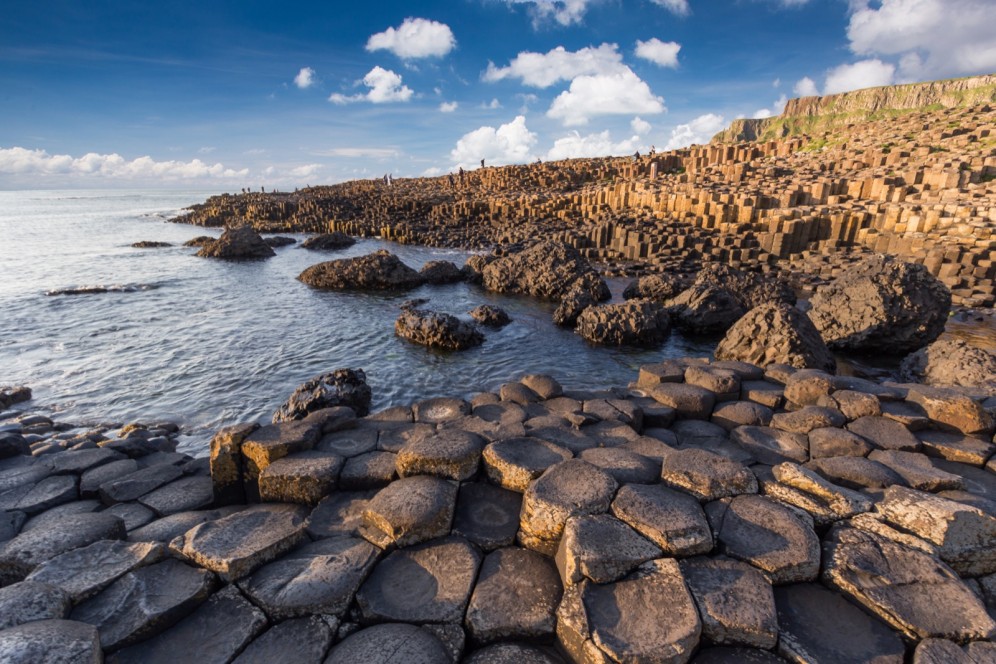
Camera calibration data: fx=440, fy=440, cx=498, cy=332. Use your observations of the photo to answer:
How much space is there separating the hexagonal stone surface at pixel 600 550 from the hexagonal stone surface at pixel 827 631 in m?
0.79

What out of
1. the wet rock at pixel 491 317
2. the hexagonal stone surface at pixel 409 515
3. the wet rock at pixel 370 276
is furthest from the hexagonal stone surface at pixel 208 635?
the wet rock at pixel 370 276

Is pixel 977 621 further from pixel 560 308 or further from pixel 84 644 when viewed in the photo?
pixel 560 308

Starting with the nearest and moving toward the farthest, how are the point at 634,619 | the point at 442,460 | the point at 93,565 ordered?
1. the point at 634,619
2. the point at 93,565
3. the point at 442,460

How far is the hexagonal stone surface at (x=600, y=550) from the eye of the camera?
2723mm

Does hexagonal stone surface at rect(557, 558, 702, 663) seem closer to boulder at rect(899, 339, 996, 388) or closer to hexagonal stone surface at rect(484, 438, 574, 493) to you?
hexagonal stone surface at rect(484, 438, 574, 493)

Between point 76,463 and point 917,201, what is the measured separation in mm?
26722

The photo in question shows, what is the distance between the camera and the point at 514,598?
280 centimetres

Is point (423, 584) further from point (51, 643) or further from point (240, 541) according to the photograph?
point (51, 643)

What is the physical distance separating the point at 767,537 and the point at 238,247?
27.3 metres

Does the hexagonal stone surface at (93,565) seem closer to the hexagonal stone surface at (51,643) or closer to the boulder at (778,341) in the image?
the hexagonal stone surface at (51,643)

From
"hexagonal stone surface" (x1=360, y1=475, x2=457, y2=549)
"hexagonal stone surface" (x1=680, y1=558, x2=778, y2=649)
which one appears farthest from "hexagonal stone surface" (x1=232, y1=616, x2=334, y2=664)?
"hexagonal stone surface" (x1=680, y1=558, x2=778, y2=649)

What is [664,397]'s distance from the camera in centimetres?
581

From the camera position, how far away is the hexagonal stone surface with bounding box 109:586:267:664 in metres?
2.48

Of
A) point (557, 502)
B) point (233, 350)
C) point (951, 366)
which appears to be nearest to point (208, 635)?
point (557, 502)
